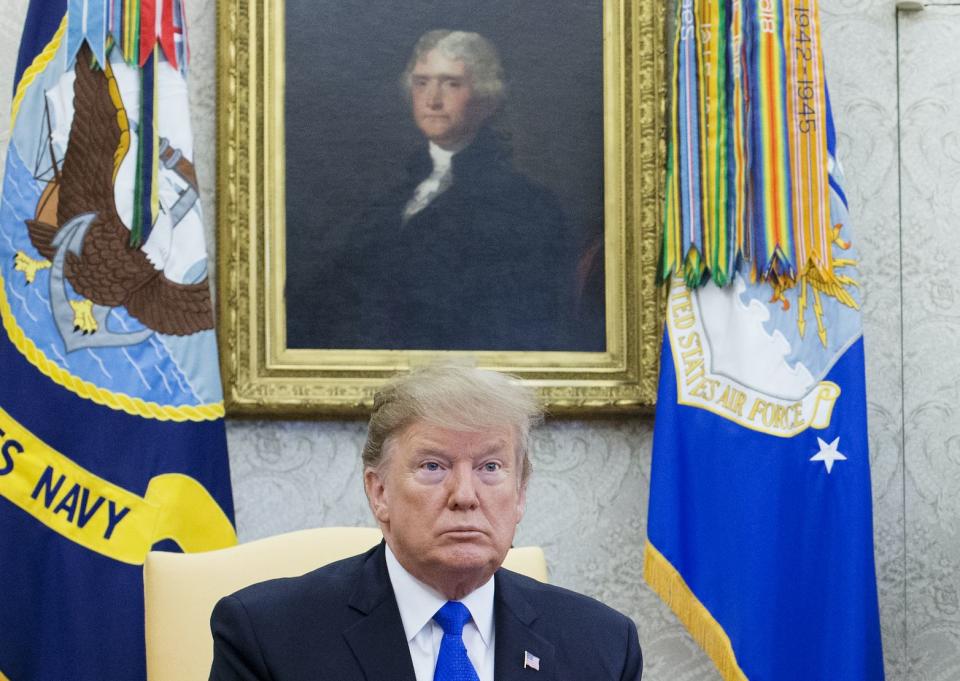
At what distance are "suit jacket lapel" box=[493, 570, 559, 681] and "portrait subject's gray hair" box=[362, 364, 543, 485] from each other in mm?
206

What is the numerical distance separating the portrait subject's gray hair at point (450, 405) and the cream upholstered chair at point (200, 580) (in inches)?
25.6

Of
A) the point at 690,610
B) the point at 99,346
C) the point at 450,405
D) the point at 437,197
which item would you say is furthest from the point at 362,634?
the point at 437,197

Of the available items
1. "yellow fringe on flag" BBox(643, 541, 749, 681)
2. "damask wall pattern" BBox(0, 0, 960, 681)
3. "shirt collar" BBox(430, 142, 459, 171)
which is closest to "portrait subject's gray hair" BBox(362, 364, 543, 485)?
"yellow fringe on flag" BBox(643, 541, 749, 681)

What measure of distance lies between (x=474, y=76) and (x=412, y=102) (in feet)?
0.74

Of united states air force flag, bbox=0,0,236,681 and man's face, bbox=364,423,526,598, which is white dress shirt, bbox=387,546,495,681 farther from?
united states air force flag, bbox=0,0,236,681

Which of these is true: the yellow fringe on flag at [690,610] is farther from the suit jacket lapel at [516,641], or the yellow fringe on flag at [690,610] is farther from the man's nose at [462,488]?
the man's nose at [462,488]

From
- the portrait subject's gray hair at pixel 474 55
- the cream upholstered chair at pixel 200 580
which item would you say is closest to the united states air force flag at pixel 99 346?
the cream upholstered chair at pixel 200 580

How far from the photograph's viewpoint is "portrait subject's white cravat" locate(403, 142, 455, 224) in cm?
372

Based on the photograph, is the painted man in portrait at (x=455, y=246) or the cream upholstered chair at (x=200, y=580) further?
the painted man in portrait at (x=455, y=246)

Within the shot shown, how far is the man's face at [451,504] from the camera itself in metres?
1.84

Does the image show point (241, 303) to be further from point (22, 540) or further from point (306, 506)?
point (22, 540)

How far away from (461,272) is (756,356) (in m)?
0.97

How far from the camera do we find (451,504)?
1846 mm

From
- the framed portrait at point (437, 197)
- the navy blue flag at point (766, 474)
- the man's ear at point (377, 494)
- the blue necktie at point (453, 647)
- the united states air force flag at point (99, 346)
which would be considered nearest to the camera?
the blue necktie at point (453, 647)
